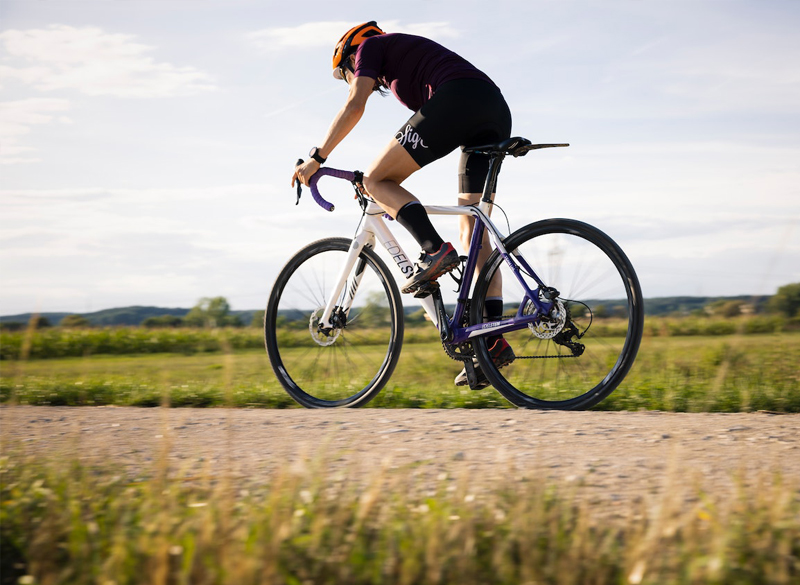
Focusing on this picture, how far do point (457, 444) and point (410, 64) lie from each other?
7.30 ft

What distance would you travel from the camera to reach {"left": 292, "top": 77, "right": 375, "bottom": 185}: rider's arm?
409 centimetres

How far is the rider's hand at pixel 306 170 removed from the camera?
4404 mm

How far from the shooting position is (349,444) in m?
3.13

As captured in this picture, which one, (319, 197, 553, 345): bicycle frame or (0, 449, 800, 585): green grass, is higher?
(319, 197, 553, 345): bicycle frame

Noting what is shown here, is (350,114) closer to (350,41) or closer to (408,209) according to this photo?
(350,41)

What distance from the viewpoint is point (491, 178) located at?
13.4 ft

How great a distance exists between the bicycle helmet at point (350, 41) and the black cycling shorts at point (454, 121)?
67cm

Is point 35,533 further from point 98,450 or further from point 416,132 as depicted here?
point 416,132

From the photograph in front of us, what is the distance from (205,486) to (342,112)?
240cm

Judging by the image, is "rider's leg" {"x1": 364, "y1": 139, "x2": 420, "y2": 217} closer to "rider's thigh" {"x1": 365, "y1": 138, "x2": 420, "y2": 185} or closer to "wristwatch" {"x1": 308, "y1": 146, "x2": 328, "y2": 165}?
"rider's thigh" {"x1": 365, "y1": 138, "x2": 420, "y2": 185}

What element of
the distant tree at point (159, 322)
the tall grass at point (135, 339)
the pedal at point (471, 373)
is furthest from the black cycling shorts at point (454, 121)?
the distant tree at point (159, 322)

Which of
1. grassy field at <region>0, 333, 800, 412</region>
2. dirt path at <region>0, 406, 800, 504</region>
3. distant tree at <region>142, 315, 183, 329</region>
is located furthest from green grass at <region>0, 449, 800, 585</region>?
distant tree at <region>142, 315, 183, 329</region>

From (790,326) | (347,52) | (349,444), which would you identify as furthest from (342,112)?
(790,326)

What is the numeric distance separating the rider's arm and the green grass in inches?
92.8
